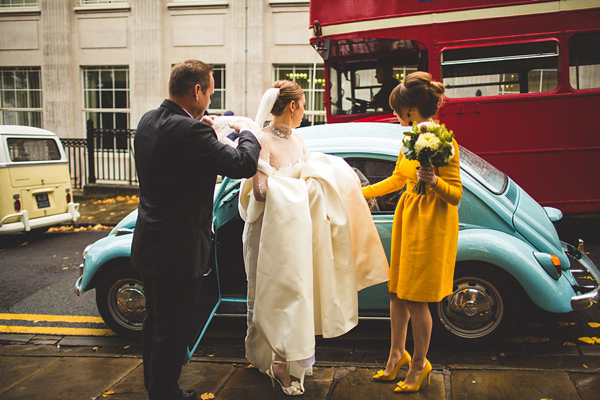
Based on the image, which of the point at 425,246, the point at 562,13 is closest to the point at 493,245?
the point at 425,246

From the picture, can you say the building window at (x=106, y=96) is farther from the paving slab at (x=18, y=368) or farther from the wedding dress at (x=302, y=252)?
the wedding dress at (x=302, y=252)

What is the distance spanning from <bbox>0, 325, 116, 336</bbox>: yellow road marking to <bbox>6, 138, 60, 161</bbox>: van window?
443 centimetres

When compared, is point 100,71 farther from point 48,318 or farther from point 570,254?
point 570,254

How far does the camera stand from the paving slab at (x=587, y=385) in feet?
10.8

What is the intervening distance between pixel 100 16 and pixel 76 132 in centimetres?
365

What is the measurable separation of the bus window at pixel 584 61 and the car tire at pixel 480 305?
4595mm

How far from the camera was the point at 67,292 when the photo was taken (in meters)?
6.09

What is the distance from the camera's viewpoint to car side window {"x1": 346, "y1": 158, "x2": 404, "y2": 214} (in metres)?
4.20

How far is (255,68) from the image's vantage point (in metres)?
15.3

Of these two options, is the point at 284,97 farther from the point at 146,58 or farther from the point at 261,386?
the point at 146,58

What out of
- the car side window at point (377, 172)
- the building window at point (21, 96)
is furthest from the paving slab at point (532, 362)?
the building window at point (21, 96)

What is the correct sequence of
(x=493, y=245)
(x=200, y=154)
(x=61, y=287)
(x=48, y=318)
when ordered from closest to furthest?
(x=200, y=154)
(x=493, y=245)
(x=48, y=318)
(x=61, y=287)

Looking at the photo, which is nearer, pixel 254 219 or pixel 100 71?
pixel 254 219

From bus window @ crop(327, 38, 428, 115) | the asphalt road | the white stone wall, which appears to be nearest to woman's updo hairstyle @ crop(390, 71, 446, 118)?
the asphalt road
